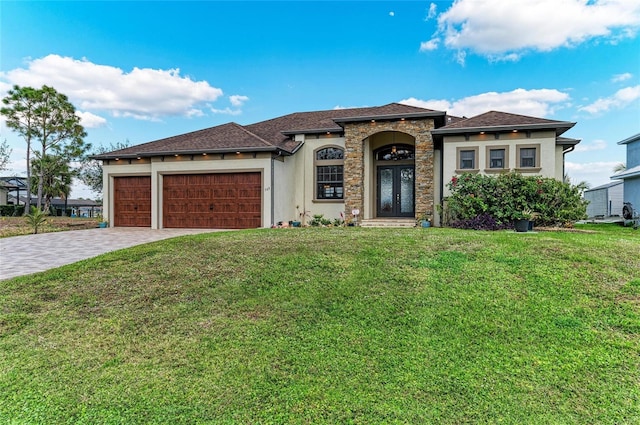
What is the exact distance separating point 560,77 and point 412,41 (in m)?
7.50

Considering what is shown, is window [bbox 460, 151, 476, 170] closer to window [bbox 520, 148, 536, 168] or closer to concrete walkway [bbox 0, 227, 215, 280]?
window [bbox 520, 148, 536, 168]

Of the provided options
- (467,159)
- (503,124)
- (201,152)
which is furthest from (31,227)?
(503,124)

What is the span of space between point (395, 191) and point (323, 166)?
11.5ft

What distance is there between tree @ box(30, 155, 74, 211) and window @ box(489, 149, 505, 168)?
104 ft

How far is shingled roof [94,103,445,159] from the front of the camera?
14.2 metres

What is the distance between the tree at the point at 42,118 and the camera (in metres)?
26.1

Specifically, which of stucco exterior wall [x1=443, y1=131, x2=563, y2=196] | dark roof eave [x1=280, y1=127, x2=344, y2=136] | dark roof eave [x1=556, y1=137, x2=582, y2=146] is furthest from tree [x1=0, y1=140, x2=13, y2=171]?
dark roof eave [x1=556, y1=137, x2=582, y2=146]

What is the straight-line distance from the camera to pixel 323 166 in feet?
51.5

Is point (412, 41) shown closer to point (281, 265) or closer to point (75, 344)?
point (281, 265)

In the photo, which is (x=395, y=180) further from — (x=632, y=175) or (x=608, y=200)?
(x=608, y=200)

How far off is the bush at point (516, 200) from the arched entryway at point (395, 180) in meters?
3.25

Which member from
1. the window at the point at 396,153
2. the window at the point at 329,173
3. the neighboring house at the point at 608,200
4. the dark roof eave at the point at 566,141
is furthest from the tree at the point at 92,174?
the neighboring house at the point at 608,200

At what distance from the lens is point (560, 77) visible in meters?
17.2

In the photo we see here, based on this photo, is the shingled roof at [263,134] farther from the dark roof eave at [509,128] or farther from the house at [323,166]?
the dark roof eave at [509,128]
